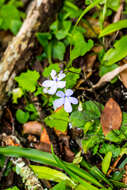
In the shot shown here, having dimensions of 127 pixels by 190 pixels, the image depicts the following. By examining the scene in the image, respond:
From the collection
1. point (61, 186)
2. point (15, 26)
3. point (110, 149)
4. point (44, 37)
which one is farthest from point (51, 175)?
point (15, 26)

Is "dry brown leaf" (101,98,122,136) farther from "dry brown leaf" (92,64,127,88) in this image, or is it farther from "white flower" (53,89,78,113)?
"white flower" (53,89,78,113)

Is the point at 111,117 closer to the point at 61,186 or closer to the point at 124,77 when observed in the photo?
the point at 124,77

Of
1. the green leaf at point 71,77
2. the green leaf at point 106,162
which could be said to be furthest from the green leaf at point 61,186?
the green leaf at point 71,77

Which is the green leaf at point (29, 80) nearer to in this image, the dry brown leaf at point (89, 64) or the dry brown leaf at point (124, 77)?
the dry brown leaf at point (89, 64)

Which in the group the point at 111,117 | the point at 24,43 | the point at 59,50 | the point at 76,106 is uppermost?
the point at 24,43

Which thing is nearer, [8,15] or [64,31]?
[64,31]

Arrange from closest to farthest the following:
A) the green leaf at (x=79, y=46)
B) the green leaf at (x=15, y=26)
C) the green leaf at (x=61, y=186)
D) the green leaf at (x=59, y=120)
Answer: the green leaf at (x=61, y=186), the green leaf at (x=59, y=120), the green leaf at (x=79, y=46), the green leaf at (x=15, y=26)
